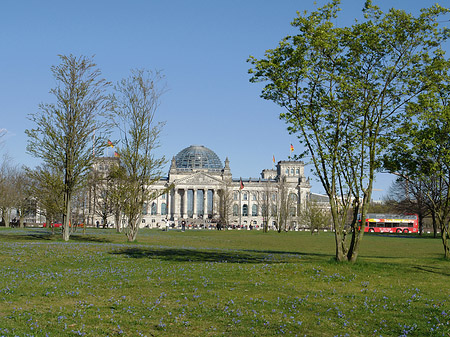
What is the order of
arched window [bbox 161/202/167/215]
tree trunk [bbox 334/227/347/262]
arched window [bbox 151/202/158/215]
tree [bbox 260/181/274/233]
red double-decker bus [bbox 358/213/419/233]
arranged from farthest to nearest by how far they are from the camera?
1. arched window [bbox 161/202/167/215]
2. arched window [bbox 151/202/158/215]
3. red double-decker bus [bbox 358/213/419/233]
4. tree [bbox 260/181/274/233]
5. tree trunk [bbox 334/227/347/262]

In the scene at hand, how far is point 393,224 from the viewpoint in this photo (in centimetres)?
11388

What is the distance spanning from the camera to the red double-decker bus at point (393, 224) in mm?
113506

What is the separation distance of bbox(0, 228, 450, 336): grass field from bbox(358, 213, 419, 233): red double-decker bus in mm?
95682

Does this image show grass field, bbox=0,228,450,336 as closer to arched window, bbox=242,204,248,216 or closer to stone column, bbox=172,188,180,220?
stone column, bbox=172,188,180,220

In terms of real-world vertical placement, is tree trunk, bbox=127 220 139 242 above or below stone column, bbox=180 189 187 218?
below

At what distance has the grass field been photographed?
10.3 metres

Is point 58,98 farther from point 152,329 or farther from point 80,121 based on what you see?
point 152,329

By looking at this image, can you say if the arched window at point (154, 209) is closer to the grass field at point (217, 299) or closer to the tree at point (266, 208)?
the tree at point (266, 208)

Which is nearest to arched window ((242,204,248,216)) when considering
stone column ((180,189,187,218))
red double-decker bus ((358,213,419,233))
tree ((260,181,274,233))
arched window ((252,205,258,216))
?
arched window ((252,205,258,216))

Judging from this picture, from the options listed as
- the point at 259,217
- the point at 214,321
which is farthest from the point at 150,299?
the point at 259,217

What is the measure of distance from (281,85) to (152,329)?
14281 mm

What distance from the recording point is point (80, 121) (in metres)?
36.2

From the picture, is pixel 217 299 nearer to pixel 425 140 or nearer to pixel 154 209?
pixel 425 140

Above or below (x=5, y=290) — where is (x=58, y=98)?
above
